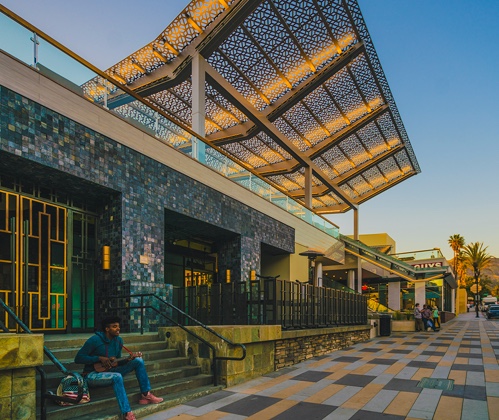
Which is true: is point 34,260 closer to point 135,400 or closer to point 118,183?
point 118,183

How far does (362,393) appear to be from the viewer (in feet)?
25.2

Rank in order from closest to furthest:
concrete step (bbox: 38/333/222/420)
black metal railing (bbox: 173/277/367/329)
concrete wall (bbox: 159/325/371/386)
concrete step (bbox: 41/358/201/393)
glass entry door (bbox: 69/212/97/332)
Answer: concrete step (bbox: 38/333/222/420)
concrete step (bbox: 41/358/201/393)
concrete wall (bbox: 159/325/371/386)
glass entry door (bbox: 69/212/97/332)
black metal railing (bbox: 173/277/367/329)

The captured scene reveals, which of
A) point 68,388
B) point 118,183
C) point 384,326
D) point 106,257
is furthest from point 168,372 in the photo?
point 384,326

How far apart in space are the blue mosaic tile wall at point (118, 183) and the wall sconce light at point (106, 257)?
10cm

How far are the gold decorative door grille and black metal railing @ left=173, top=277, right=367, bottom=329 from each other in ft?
10.7

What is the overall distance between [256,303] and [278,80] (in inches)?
533

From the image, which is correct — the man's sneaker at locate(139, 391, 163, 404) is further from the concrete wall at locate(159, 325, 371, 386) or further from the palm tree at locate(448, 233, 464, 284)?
the palm tree at locate(448, 233, 464, 284)

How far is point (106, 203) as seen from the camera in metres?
10.8

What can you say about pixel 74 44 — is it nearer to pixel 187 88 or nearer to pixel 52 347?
pixel 52 347

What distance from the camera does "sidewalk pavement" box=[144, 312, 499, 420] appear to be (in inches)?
249

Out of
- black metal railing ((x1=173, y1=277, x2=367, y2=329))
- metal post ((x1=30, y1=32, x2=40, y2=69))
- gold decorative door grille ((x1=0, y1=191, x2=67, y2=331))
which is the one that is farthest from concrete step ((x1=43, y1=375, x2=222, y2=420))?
metal post ((x1=30, y1=32, x2=40, y2=69))

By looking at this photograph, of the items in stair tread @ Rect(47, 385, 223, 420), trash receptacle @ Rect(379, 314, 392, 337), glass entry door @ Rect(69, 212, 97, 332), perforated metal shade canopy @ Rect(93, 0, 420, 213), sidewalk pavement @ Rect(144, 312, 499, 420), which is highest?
perforated metal shade canopy @ Rect(93, 0, 420, 213)

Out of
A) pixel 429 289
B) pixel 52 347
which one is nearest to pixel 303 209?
pixel 52 347

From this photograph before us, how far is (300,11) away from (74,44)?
32.3 ft
